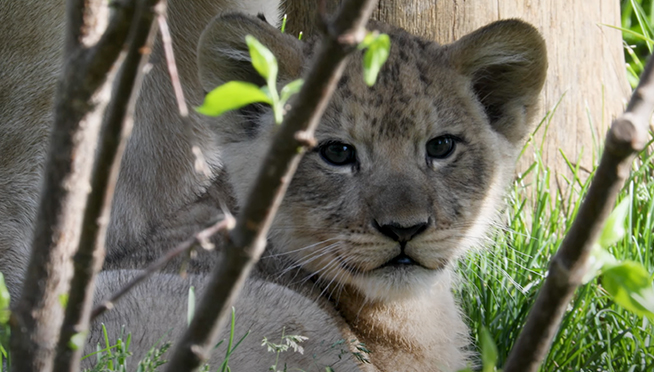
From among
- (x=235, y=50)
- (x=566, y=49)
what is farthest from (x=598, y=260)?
(x=566, y=49)

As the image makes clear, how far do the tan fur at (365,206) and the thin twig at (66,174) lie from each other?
108cm

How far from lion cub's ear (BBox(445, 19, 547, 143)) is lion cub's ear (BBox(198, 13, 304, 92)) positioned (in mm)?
607

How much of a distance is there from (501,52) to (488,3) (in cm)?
86

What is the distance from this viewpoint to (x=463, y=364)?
2.94 m

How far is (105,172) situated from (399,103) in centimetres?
174

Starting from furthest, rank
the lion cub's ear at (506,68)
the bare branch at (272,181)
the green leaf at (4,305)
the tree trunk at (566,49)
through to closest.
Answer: the tree trunk at (566,49)
the lion cub's ear at (506,68)
the green leaf at (4,305)
the bare branch at (272,181)

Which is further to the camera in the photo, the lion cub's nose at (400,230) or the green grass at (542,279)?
the green grass at (542,279)

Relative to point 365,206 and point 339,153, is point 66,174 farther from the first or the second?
point 339,153

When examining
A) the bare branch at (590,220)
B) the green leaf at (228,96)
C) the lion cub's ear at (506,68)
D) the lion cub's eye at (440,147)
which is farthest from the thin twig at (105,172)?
the lion cub's ear at (506,68)

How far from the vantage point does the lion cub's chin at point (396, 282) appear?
259 centimetres

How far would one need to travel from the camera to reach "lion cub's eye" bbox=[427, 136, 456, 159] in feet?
9.13

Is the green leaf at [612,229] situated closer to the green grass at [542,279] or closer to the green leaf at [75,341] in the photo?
the green leaf at [75,341]

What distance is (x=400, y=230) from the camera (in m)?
2.46

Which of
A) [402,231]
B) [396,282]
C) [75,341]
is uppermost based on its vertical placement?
[75,341]
